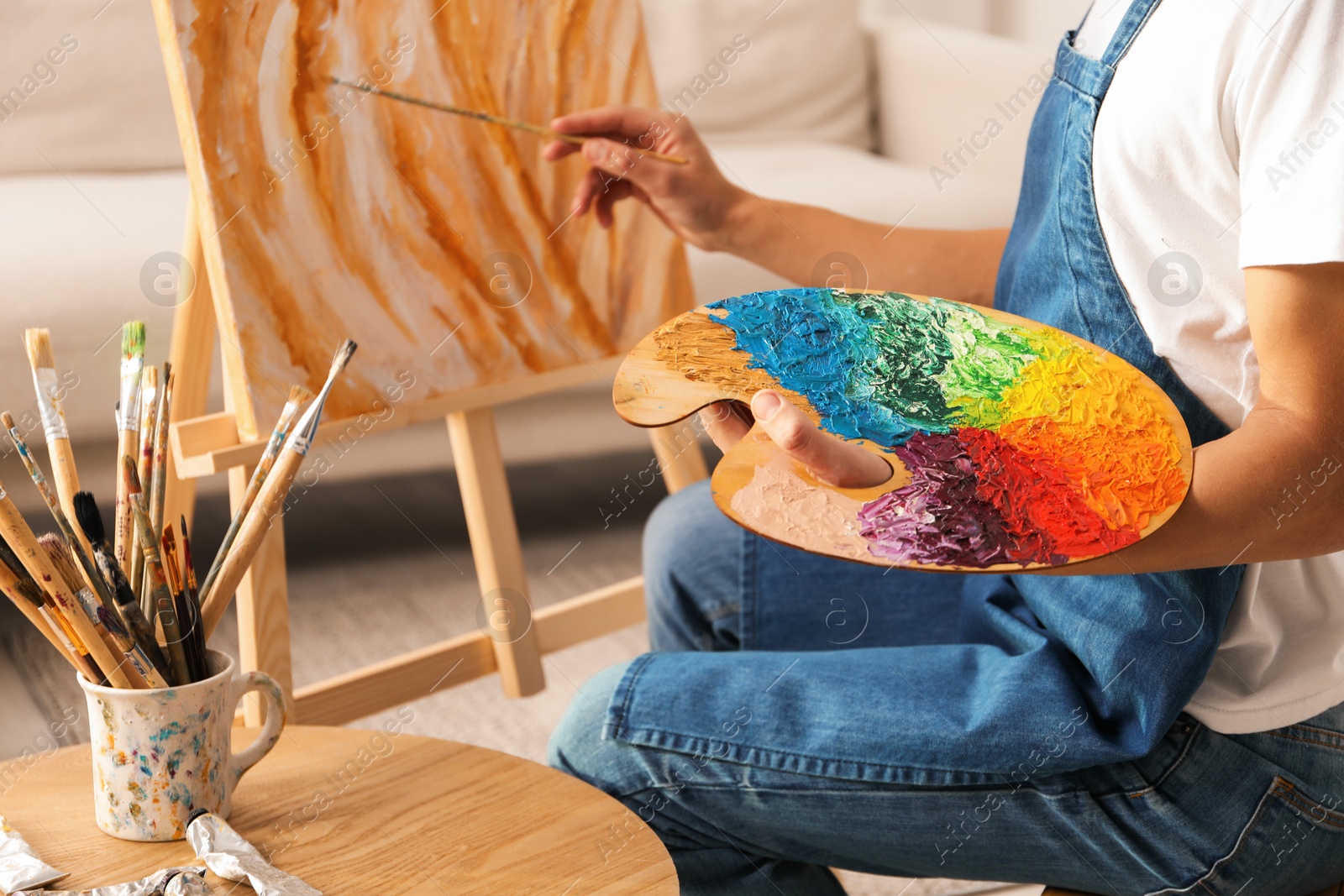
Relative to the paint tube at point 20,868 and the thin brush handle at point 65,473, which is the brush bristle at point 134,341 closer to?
the thin brush handle at point 65,473

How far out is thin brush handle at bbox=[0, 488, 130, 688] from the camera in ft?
1.85

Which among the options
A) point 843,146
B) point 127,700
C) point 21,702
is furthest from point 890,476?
point 843,146

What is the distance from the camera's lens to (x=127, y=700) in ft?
1.93

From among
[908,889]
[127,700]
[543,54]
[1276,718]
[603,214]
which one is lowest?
[908,889]

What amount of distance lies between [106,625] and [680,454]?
2.68 feet

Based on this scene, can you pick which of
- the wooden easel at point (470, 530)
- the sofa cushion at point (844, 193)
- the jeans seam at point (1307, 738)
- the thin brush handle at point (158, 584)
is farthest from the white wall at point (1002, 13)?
the thin brush handle at point (158, 584)

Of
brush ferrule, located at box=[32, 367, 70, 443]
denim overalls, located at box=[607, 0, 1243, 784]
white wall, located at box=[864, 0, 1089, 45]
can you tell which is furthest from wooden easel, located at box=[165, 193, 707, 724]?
white wall, located at box=[864, 0, 1089, 45]

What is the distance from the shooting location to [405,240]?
1.07 meters

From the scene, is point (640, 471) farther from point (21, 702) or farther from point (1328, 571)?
point (1328, 571)

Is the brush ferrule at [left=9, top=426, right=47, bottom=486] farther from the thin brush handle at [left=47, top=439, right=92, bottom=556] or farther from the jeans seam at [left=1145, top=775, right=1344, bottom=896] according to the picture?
the jeans seam at [left=1145, top=775, right=1344, bottom=896]

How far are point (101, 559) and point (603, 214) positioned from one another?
24.3 inches

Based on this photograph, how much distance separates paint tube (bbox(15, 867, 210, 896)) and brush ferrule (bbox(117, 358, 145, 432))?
0.79 ft

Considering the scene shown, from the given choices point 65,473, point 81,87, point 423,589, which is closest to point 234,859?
point 65,473

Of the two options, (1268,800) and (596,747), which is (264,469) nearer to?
(596,747)
